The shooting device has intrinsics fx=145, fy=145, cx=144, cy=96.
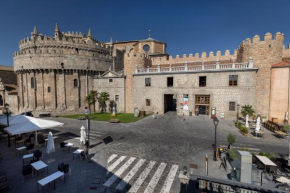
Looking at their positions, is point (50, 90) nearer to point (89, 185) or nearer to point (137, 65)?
point (137, 65)

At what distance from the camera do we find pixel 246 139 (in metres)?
15.3

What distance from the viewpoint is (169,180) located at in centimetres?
853

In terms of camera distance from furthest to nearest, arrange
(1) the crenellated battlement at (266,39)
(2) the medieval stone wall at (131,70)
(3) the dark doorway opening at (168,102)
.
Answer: (2) the medieval stone wall at (131,70) → (3) the dark doorway opening at (168,102) → (1) the crenellated battlement at (266,39)

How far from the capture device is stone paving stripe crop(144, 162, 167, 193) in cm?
782

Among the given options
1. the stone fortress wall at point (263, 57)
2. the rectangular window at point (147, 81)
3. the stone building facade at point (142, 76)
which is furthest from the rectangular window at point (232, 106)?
the rectangular window at point (147, 81)

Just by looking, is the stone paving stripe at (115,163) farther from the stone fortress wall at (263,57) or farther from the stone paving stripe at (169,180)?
the stone fortress wall at (263,57)

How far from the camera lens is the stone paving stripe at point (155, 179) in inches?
308

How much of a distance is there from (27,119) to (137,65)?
23.2 metres

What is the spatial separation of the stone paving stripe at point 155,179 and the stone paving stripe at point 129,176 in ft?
4.26

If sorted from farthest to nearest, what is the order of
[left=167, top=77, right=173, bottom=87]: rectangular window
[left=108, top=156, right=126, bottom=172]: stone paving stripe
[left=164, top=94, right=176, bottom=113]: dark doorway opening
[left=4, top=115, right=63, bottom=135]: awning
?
[left=164, top=94, right=176, bottom=113]: dark doorway opening, [left=167, top=77, right=173, bottom=87]: rectangular window, [left=4, top=115, right=63, bottom=135]: awning, [left=108, top=156, right=126, bottom=172]: stone paving stripe

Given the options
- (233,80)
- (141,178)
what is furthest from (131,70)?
(141,178)

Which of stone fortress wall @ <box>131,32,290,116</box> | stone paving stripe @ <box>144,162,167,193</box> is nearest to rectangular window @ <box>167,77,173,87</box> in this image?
stone fortress wall @ <box>131,32,290,116</box>

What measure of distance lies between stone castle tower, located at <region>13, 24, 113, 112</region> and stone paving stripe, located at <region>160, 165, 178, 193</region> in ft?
104

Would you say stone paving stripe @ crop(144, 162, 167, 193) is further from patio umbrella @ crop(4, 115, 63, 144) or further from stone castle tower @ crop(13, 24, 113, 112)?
stone castle tower @ crop(13, 24, 113, 112)
